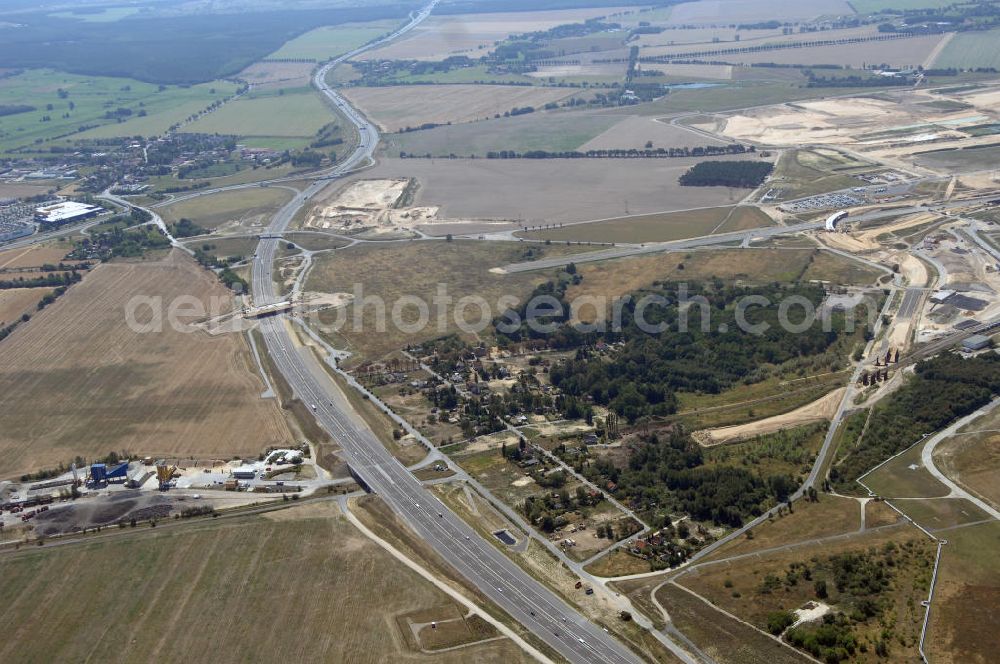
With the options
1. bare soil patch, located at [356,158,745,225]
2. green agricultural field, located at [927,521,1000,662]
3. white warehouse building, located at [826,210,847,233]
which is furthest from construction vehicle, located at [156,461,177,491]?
white warehouse building, located at [826,210,847,233]

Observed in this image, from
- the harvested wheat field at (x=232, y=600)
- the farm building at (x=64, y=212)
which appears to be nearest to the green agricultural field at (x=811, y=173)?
the harvested wheat field at (x=232, y=600)

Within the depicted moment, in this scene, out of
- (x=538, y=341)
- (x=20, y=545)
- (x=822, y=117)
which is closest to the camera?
(x=20, y=545)

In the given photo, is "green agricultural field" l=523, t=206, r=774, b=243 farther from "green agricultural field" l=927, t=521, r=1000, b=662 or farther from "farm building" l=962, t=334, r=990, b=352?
"green agricultural field" l=927, t=521, r=1000, b=662

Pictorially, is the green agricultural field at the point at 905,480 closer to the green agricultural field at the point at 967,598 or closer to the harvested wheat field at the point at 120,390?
the green agricultural field at the point at 967,598

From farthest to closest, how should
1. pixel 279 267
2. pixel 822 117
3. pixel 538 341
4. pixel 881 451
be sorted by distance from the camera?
pixel 822 117, pixel 279 267, pixel 538 341, pixel 881 451

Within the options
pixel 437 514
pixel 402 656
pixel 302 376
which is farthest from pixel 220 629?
pixel 302 376

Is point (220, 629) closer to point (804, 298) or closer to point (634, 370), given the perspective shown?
point (634, 370)
